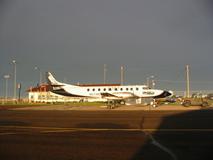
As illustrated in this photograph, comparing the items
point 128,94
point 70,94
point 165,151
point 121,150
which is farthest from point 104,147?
point 70,94

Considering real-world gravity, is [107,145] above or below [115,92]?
below

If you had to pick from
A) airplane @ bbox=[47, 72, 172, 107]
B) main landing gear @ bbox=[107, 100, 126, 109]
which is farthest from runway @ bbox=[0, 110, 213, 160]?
airplane @ bbox=[47, 72, 172, 107]

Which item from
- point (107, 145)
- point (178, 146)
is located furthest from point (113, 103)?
→ point (178, 146)

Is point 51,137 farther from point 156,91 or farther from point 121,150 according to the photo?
point 156,91

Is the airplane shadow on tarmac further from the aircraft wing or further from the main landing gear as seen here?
the aircraft wing

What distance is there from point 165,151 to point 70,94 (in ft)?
199

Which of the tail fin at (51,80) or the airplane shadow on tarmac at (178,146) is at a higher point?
the tail fin at (51,80)

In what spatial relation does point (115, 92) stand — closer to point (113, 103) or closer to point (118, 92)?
point (118, 92)

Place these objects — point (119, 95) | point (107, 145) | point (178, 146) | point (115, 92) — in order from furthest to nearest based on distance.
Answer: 1. point (115, 92)
2. point (119, 95)
3. point (107, 145)
4. point (178, 146)

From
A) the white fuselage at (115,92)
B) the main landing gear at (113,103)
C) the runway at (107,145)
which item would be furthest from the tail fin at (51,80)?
the runway at (107,145)

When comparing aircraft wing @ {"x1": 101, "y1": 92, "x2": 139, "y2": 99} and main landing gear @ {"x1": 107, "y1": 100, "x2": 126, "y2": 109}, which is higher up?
aircraft wing @ {"x1": 101, "y1": 92, "x2": 139, "y2": 99}

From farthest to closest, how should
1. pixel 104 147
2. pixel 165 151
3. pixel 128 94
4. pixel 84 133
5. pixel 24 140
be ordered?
pixel 128 94 < pixel 84 133 < pixel 24 140 < pixel 104 147 < pixel 165 151

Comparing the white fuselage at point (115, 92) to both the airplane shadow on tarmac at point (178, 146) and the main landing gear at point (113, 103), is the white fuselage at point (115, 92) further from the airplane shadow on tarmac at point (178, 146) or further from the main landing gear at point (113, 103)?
the airplane shadow on tarmac at point (178, 146)

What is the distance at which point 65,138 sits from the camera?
569 inches
